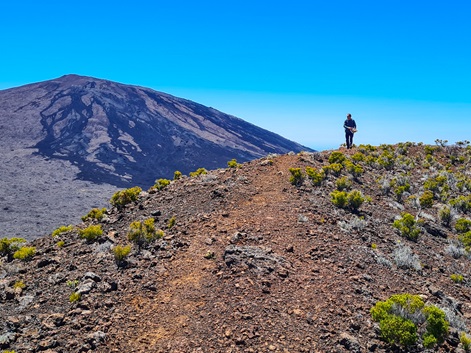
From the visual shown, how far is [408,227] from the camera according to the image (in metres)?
9.70

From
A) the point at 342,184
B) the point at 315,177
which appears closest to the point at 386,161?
the point at 342,184

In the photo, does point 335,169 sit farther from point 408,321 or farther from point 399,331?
point 399,331

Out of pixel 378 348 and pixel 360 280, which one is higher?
pixel 360 280

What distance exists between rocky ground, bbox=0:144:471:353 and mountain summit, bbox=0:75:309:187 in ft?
115

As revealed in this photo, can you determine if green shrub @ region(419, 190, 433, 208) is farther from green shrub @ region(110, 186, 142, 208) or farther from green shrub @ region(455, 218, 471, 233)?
green shrub @ region(110, 186, 142, 208)

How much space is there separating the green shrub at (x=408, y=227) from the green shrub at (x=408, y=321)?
4.10 m

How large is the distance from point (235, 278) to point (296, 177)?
16.0 feet

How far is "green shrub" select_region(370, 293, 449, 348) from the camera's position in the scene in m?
5.09

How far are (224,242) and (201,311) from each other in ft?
6.32

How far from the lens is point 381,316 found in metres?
5.33

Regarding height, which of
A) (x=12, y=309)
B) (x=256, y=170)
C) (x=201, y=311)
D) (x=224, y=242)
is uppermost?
(x=256, y=170)

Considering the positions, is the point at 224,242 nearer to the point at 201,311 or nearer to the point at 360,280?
the point at 201,311

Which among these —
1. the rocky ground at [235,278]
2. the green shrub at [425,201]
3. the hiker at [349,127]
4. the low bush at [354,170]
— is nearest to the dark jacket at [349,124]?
the hiker at [349,127]

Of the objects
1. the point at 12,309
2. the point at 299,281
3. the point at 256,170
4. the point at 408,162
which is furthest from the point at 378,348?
the point at 408,162
